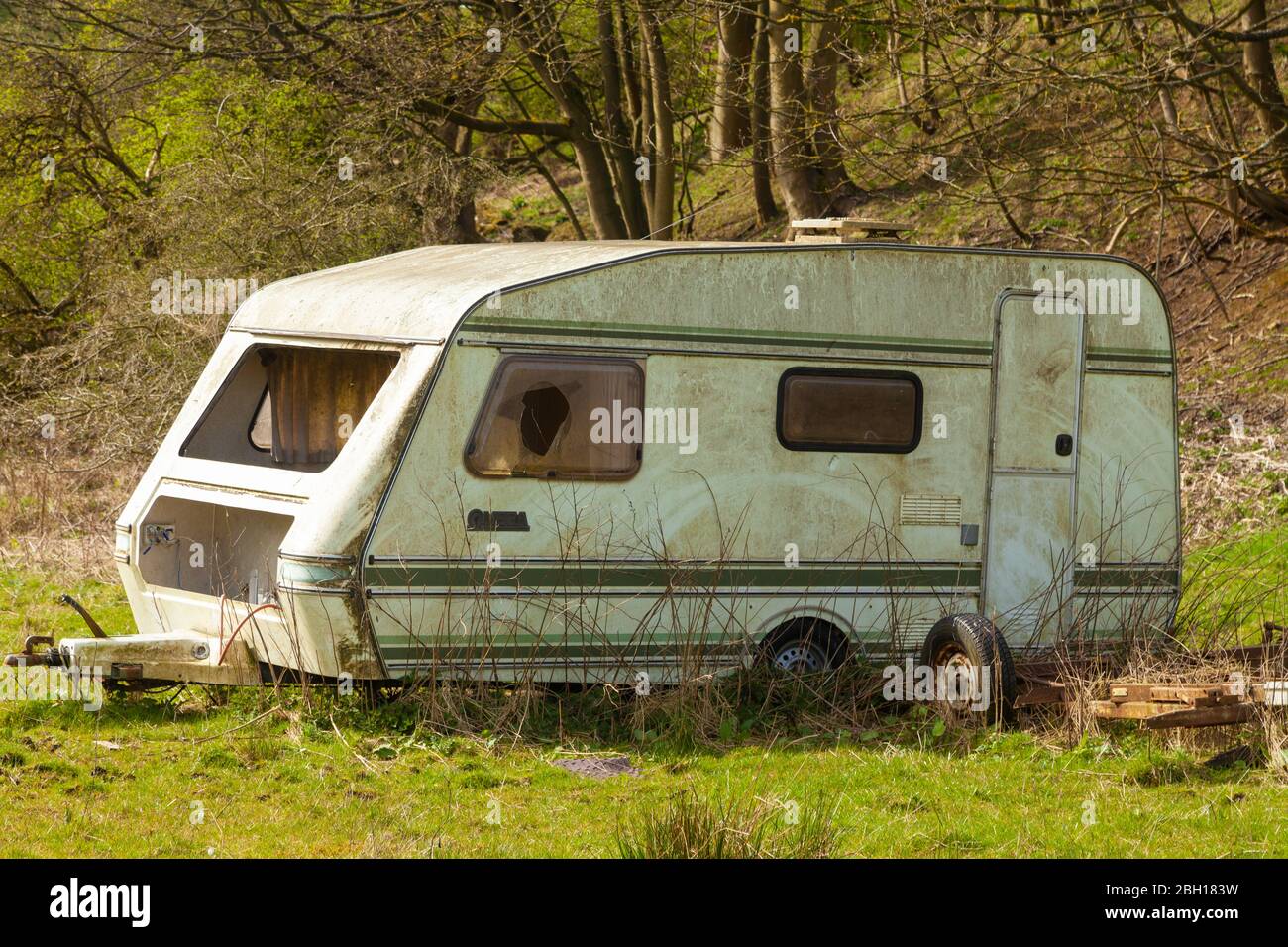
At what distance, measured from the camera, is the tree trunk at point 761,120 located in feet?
58.1

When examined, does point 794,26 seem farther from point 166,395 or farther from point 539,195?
point 539,195

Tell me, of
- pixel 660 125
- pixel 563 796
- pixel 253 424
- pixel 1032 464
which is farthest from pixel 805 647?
pixel 660 125

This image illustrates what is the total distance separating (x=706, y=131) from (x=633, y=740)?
59.4 ft

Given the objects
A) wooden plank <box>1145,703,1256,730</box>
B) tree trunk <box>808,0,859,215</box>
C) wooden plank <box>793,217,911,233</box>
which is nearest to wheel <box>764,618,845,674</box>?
wooden plank <box>1145,703,1256,730</box>

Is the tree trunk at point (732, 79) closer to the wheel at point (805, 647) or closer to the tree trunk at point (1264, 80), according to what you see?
the tree trunk at point (1264, 80)

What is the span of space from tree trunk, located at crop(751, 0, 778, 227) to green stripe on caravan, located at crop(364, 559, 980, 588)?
289 inches

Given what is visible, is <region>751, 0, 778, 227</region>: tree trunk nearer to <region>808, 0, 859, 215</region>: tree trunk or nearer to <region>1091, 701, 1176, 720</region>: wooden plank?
<region>808, 0, 859, 215</region>: tree trunk

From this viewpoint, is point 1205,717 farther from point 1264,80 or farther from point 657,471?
point 1264,80

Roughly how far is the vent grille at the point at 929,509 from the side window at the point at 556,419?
1738 millimetres

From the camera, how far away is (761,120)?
22.4m

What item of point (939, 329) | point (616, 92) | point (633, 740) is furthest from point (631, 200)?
point (633, 740)

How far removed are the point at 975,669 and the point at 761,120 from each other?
15.2 meters

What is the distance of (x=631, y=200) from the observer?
848 inches

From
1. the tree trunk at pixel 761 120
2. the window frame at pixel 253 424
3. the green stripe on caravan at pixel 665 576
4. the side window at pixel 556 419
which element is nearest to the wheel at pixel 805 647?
the green stripe on caravan at pixel 665 576
